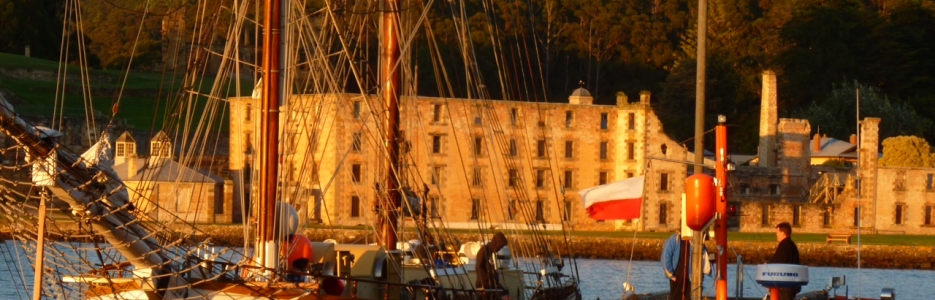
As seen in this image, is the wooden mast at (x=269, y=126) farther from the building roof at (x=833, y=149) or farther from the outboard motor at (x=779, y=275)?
the building roof at (x=833, y=149)

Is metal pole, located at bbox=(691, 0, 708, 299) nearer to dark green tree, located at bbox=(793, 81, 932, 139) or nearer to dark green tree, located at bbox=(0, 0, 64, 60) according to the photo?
dark green tree, located at bbox=(793, 81, 932, 139)

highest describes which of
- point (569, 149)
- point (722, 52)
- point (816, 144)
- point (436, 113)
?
point (722, 52)

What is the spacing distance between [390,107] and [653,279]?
2741cm

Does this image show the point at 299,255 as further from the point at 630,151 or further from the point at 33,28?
the point at 33,28

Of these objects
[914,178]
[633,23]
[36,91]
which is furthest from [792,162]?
[36,91]

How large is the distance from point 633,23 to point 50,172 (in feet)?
335

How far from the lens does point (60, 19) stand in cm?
12519

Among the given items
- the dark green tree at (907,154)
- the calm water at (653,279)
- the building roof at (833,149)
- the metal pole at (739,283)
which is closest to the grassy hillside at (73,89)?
the building roof at (833,149)

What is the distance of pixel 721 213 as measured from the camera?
64.0 ft

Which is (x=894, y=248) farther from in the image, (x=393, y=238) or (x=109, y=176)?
(x=109, y=176)

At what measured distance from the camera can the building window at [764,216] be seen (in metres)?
86.6

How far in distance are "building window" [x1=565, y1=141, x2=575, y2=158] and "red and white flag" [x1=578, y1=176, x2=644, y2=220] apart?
58.6 metres

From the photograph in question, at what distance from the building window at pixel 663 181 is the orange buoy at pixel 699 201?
68.0 metres

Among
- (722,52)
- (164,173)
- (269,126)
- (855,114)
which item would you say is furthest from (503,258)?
(722,52)
